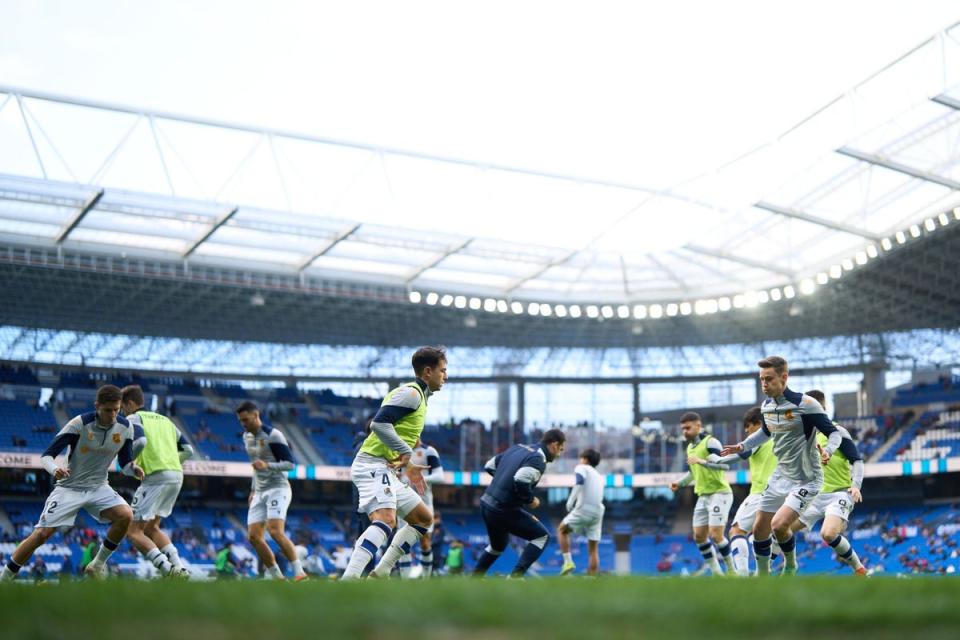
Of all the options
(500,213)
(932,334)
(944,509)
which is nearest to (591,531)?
(500,213)

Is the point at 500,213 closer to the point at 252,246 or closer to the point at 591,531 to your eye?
the point at 252,246

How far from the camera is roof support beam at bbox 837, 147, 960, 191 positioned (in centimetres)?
3010

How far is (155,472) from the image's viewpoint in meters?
14.0

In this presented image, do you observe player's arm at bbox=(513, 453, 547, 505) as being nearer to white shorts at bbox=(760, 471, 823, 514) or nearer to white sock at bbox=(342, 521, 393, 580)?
white sock at bbox=(342, 521, 393, 580)

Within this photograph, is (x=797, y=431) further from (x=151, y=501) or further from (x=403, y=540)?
(x=151, y=501)

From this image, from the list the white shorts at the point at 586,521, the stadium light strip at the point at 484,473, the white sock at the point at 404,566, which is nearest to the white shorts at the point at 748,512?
the white shorts at the point at 586,521

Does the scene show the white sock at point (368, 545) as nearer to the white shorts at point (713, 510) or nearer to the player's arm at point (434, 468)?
the player's arm at point (434, 468)

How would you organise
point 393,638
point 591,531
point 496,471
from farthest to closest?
point 591,531 → point 496,471 → point 393,638

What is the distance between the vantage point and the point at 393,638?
3812 millimetres

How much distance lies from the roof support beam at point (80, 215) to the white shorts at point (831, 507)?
2180 cm

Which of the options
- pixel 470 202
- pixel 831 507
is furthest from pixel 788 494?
pixel 470 202

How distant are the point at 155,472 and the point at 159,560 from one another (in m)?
1.78

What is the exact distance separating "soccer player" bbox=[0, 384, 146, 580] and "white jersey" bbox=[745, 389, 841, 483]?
273 inches

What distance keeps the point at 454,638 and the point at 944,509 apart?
45.8m
